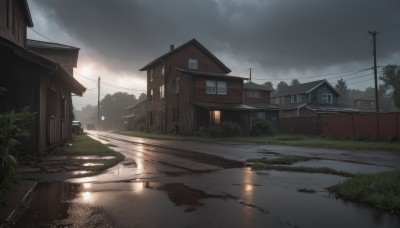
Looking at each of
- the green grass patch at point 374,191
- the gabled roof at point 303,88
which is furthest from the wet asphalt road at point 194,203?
the gabled roof at point 303,88

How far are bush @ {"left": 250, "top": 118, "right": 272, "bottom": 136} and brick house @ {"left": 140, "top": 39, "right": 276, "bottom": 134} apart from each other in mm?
1544

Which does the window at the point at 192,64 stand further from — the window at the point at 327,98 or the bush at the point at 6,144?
the bush at the point at 6,144

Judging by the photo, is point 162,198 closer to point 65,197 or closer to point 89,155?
point 65,197

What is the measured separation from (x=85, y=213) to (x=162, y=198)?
160cm

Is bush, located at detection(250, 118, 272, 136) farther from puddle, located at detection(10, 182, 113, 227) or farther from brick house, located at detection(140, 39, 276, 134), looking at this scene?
puddle, located at detection(10, 182, 113, 227)

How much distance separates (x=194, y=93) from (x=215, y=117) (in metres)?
3.29

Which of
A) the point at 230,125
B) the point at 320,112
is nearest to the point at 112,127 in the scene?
the point at 320,112

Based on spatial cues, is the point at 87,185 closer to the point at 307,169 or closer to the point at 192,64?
the point at 307,169

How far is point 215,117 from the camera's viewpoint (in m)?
36.7

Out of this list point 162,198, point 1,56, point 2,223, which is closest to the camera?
point 2,223

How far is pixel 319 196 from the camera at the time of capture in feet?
23.4

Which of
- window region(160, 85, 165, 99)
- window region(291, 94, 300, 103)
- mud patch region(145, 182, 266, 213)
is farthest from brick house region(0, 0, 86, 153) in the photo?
window region(291, 94, 300, 103)

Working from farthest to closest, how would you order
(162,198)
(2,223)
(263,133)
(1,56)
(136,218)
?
(263,133)
(1,56)
(162,198)
(136,218)
(2,223)

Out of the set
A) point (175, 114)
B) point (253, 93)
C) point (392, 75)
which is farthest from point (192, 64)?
point (392, 75)
